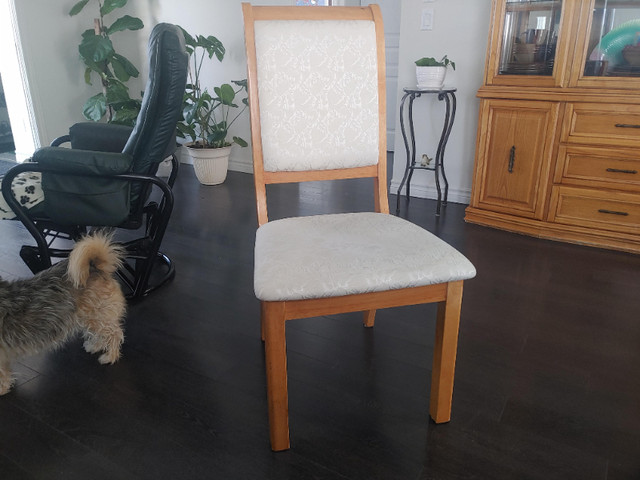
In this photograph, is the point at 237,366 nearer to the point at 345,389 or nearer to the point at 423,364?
the point at 345,389

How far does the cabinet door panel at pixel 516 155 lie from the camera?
8.51 feet

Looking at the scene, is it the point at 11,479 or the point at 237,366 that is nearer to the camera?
the point at 11,479

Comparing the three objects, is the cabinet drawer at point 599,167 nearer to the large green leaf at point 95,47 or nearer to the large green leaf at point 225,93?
the large green leaf at point 225,93

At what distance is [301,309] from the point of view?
1.13 metres

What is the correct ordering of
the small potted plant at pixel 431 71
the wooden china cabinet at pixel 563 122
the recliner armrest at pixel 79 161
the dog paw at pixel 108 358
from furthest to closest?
1. the small potted plant at pixel 431 71
2. the wooden china cabinet at pixel 563 122
3. the recliner armrest at pixel 79 161
4. the dog paw at pixel 108 358

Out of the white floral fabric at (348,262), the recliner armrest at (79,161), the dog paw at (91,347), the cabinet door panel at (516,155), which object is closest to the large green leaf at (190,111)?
the recliner armrest at (79,161)

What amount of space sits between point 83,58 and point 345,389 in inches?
142

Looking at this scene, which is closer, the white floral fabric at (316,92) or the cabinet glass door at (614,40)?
the white floral fabric at (316,92)

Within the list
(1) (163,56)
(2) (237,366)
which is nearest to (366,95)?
(1) (163,56)

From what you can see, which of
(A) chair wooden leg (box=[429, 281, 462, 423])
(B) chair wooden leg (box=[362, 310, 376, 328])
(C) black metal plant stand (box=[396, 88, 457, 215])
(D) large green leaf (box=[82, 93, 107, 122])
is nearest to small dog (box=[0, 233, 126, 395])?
(B) chair wooden leg (box=[362, 310, 376, 328])

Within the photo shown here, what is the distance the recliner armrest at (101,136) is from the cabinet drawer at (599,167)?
7.11ft

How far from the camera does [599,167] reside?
2.49 metres

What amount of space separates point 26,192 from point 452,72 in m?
2.47

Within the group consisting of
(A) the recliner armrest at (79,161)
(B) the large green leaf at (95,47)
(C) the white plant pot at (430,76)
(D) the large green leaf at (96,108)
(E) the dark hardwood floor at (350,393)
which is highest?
(B) the large green leaf at (95,47)
